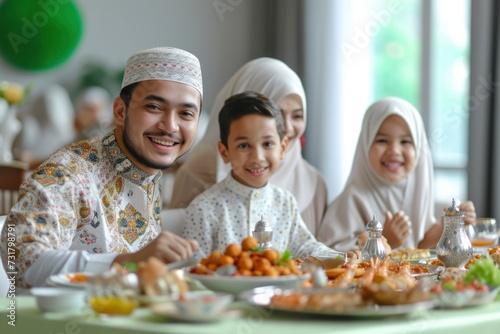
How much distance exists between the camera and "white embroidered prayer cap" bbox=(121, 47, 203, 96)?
2143 millimetres

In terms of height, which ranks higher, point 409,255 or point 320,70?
point 320,70

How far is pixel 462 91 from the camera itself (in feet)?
19.6

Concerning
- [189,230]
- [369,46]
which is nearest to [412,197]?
[189,230]

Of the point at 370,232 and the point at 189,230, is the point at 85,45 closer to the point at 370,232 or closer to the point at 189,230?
the point at 189,230

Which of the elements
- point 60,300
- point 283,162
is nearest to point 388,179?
point 283,162

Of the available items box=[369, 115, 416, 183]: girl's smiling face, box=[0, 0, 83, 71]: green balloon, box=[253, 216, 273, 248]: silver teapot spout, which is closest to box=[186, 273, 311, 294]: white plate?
box=[253, 216, 273, 248]: silver teapot spout

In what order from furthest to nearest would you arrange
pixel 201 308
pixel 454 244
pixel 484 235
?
pixel 484 235 → pixel 454 244 → pixel 201 308

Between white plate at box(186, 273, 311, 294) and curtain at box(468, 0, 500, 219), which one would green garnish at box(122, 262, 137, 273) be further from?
curtain at box(468, 0, 500, 219)

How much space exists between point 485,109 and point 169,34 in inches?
126

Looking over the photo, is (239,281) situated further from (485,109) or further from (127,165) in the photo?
(485,109)

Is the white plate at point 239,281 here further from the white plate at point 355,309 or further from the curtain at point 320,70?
the curtain at point 320,70

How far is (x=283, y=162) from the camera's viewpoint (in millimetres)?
3494

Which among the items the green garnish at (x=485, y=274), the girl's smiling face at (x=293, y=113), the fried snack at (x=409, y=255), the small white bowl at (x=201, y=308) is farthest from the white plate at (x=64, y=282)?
the girl's smiling face at (x=293, y=113)

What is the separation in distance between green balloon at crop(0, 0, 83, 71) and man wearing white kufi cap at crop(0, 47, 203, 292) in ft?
16.4
